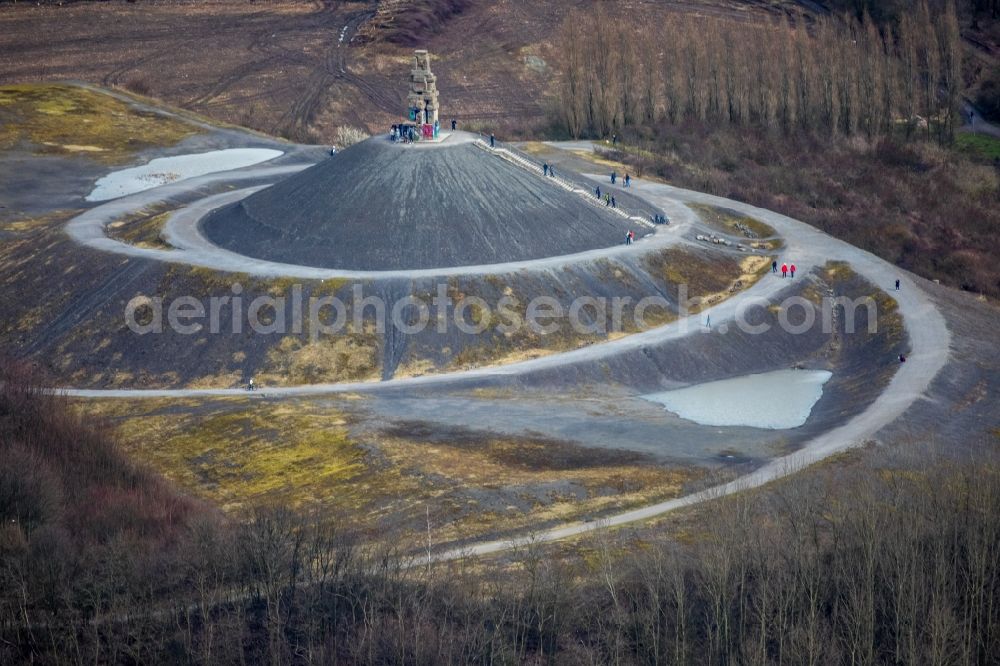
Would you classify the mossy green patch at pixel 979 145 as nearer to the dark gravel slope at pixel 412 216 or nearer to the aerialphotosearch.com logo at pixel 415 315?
the dark gravel slope at pixel 412 216

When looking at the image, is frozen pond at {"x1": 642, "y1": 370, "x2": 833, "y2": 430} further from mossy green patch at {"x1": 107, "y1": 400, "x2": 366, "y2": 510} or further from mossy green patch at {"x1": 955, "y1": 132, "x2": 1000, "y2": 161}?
mossy green patch at {"x1": 955, "y1": 132, "x2": 1000, "y2": 161}

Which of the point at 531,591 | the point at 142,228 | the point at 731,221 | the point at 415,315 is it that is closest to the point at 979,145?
the point at 731,221

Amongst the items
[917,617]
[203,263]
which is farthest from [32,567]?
[203,263]

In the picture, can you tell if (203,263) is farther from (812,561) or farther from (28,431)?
(812,561)

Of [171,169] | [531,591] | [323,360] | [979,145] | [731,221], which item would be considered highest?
[979,145]

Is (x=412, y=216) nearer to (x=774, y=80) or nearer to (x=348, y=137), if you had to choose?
(x=348, y=137)

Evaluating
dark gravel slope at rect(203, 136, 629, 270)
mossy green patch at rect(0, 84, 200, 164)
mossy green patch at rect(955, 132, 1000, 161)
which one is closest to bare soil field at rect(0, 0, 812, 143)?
mossy green patch at rect(0, 84, 200, 164)

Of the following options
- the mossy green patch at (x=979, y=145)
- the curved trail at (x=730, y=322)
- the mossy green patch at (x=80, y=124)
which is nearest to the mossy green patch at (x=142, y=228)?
the curved trail at (x=730, y=322)
